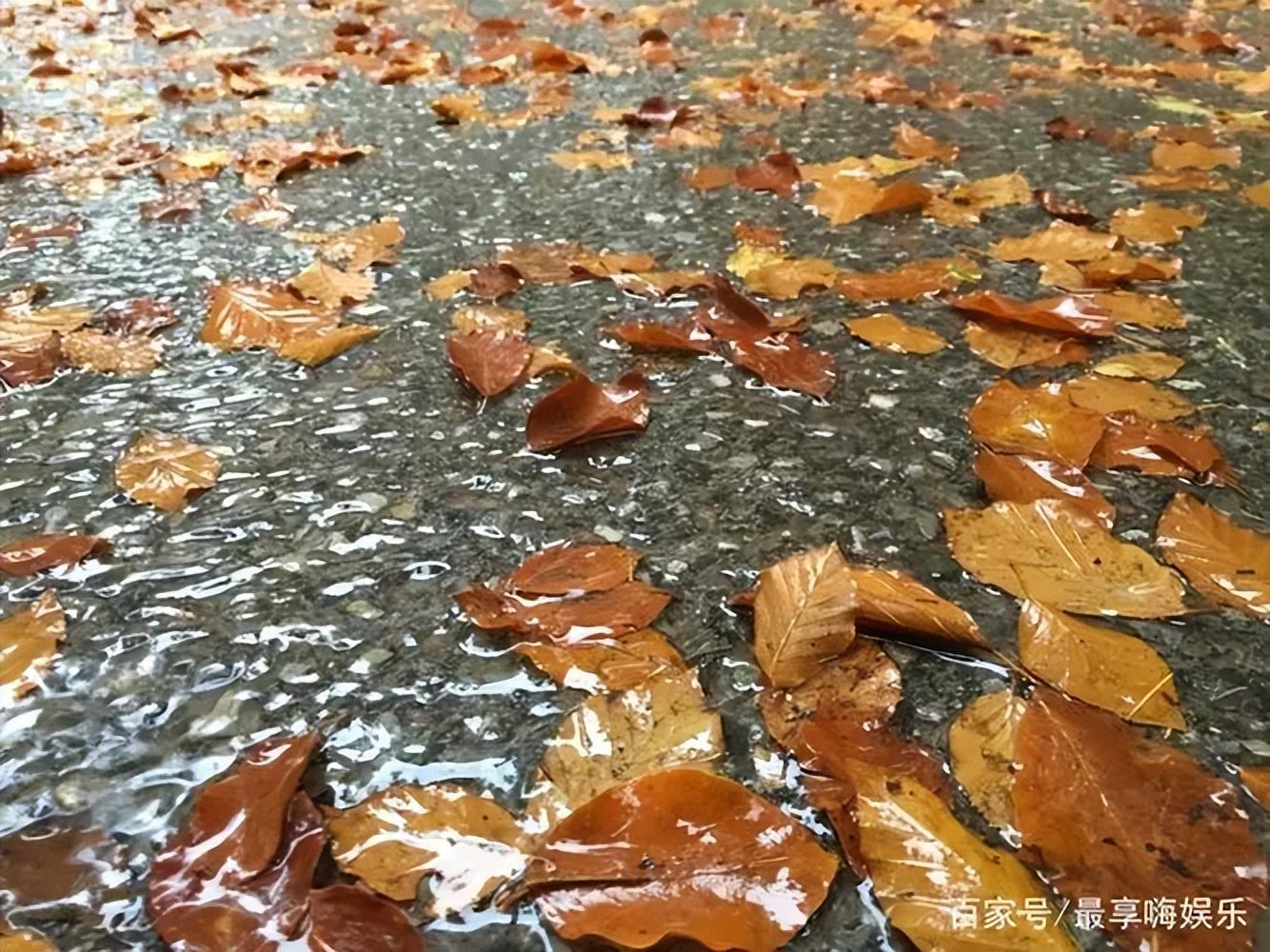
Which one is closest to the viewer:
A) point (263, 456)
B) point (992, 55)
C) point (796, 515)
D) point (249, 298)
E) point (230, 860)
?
point (230, 860)

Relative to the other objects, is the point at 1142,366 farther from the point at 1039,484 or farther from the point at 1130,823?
the point at 1130,823

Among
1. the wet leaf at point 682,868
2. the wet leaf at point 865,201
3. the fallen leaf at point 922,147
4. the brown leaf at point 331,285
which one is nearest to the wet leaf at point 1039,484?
the wet leaf at point 682,868

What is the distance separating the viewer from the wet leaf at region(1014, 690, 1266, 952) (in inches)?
26.4

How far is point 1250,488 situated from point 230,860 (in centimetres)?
97

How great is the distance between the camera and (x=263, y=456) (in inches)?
44.7

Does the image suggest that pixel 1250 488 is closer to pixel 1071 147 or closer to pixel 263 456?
pixel 263 456

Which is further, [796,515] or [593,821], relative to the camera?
[796,515]

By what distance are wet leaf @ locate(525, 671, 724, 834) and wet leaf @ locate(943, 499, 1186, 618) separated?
12.0 inches

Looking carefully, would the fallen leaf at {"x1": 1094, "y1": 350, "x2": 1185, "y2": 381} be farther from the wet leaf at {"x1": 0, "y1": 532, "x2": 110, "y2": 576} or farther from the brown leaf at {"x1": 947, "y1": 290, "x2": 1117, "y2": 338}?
the wet leaf at {"x1": 0, "y1": 532, "x2": 110, "y2": 576}

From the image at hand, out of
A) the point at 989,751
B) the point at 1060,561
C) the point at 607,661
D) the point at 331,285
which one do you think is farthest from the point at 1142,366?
the point at 331,285

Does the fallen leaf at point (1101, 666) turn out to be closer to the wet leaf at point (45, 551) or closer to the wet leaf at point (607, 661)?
the wet leaf at point (607, 661)

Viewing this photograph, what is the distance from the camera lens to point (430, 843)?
713 mm

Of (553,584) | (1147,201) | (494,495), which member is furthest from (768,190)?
(553,584)

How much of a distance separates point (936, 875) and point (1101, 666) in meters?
0.25
